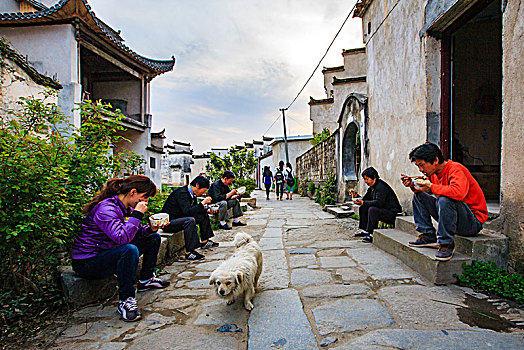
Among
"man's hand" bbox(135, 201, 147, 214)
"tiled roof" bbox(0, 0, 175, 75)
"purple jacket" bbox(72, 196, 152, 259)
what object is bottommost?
"purple jacket" bbox(72, 196, 152, 259)

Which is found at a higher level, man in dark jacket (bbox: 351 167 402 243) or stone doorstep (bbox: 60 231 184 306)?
man in dark jacket (bbox: 351 167 402 243)

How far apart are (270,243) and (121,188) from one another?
286 centimetres

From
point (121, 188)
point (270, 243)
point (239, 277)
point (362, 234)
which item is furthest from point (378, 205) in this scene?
point (121, 188)

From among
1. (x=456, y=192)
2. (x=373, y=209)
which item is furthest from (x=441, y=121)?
(x=456, y=192)

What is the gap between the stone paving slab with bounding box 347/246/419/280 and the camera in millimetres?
3268

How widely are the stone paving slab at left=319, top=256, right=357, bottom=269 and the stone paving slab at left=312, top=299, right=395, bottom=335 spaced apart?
1040mm

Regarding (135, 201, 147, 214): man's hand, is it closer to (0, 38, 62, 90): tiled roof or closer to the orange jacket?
the orange jacket

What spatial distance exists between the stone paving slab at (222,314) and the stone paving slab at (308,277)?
657 mm

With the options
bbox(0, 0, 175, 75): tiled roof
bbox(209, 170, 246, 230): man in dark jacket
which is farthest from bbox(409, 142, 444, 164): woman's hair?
bbox(0, 0, 175, 75): tiled roof

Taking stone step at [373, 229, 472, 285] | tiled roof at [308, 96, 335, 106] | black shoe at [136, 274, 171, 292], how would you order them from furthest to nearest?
tiled roof at [308, 96, 335, 106]
black shoe at [136, 274, 171, 292]
stone step at [373, 229, 472, 285]

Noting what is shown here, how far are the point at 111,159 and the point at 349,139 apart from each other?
7.08 meters

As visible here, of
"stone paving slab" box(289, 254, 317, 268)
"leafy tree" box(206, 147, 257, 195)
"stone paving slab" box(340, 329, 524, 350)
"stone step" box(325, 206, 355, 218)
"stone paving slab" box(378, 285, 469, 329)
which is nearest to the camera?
"stone paving slab" box(340, 329, 524, 350)

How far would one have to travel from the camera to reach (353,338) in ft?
6.93

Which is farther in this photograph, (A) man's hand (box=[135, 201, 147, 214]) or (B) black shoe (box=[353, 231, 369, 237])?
(B) black shoe (box=[353, 231, 369, 237])
